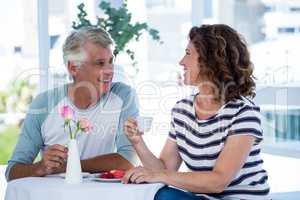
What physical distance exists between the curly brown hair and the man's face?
0.44 m

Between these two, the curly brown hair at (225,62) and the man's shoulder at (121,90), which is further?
the man's shoulder at (121,90)

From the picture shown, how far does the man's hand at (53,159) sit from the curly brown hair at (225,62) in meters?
0.55

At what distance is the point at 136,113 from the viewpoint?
2.61 m

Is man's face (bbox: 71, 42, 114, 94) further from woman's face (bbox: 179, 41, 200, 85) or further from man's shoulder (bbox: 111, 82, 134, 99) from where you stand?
woman's face (bbox: 179, 41, 200, 85)

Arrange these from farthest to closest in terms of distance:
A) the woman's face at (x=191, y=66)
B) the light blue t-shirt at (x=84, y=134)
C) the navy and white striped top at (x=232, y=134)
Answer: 1. the light blue t-shirt at (x=84, y=134)
2. the woman's face at (x=191, y=66)
3. the navy and white striped top at (x=232, y=134)

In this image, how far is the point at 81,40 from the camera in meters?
2.53

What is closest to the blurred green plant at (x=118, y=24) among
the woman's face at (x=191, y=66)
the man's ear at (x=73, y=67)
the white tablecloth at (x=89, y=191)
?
the man's ear at (x=73, y=67)

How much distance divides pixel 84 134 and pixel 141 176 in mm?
612

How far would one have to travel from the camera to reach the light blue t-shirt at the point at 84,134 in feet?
8.24

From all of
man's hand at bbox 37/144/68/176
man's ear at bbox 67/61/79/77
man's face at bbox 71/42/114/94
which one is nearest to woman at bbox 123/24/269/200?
man's hand at bbox 37/144/68/176

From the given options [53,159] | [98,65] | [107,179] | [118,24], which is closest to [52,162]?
[53,159]

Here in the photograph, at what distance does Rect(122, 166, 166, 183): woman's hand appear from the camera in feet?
6.47

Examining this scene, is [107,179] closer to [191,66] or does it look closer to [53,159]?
[53,159]

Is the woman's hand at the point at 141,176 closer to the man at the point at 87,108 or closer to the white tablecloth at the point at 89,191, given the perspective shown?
the white tablecloth at the point at 89,191
